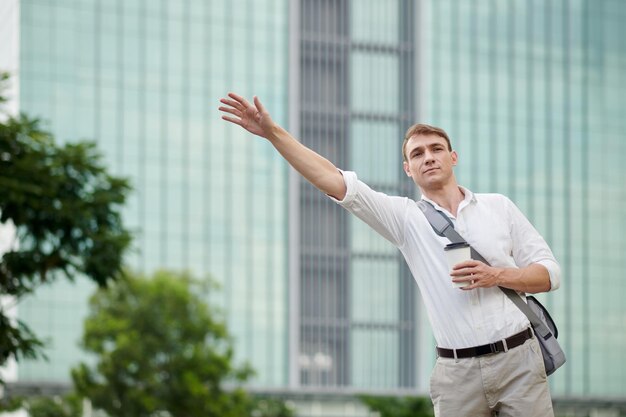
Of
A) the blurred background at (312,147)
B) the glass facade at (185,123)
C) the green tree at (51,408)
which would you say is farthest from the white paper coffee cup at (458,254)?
the glass facade at (185,123)

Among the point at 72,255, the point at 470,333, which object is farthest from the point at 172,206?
the point at 470,333

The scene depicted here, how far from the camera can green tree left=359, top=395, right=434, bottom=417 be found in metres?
64.2

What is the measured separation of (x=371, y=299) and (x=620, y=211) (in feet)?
64.5

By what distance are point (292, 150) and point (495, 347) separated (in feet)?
3.94

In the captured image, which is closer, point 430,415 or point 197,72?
point 430,415

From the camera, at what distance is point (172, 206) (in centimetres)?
7994

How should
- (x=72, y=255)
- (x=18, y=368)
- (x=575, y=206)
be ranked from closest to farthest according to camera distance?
(x=72, y=255)
(x=18, y=368)
(x=575, y=206)

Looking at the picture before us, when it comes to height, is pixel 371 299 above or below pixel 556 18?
below

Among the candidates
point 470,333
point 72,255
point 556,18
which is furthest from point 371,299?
point 470,333

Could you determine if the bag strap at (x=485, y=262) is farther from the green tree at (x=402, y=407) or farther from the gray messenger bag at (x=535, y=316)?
the green tree at (x=402, y=407)

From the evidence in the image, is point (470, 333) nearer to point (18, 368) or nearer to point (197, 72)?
point (18, 368)

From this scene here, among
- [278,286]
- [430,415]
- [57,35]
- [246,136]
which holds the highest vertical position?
[57,35]

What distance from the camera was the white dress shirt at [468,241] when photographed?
594 cm

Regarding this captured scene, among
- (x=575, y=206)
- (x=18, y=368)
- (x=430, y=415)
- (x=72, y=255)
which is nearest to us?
(x=72, y=255)
